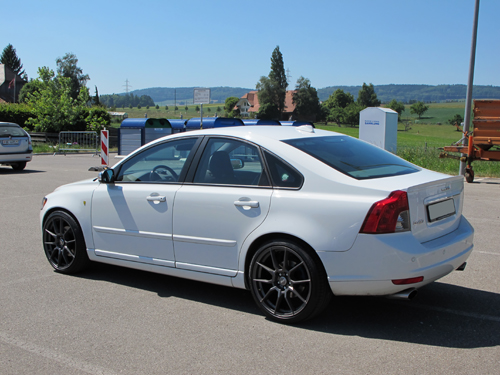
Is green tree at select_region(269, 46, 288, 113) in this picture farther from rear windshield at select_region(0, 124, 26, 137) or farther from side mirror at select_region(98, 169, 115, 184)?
side mirror at select_region(98, 169, 115, 184)

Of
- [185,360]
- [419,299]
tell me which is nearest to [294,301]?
[185,360]

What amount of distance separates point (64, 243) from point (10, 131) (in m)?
13.2

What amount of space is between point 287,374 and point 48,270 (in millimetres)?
3518

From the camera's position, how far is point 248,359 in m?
3.45

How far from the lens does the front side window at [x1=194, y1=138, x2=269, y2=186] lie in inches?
171

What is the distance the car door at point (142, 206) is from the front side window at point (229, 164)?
0.22m

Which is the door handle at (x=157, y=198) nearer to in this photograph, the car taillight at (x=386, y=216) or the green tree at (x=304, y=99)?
the car taillight at (x=386, y=216)

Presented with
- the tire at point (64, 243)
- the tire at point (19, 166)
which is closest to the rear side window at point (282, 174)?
the tire at point (64, 243)

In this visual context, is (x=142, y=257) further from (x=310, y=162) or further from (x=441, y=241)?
(x=441, y=241)

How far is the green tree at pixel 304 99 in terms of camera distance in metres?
126

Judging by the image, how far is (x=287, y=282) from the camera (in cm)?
402

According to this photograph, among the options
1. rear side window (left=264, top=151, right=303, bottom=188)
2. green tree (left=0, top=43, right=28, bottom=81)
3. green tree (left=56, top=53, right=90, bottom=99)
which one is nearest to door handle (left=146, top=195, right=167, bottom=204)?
rear side window (left=264, top=151, right=303, bottom=188)

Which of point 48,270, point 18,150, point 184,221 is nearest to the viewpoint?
point 184,221

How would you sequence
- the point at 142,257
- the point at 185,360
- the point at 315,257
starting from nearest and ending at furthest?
the point at 185,360 → the point at 315,257 → the point at 142,257
